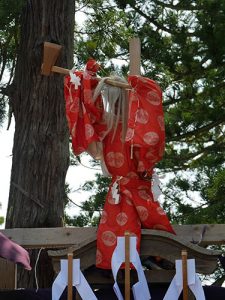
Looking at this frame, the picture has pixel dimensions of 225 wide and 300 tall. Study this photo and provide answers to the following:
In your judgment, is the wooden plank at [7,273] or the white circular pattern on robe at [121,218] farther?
the wooden plank at [7,273]

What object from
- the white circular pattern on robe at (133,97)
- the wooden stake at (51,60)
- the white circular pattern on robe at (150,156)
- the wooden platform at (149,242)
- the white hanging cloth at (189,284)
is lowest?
the white hanging cloth at (189,284)

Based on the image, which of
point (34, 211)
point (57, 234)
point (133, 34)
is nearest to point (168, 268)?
point (57, 234)

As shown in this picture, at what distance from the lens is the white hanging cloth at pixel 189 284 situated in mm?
2361

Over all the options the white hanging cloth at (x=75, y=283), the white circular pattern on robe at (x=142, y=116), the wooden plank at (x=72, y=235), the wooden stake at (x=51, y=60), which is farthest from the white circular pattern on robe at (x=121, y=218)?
the wooden stake at (x=51, y=60)

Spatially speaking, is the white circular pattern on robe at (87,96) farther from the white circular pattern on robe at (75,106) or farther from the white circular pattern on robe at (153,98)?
the white circular pattern on robe at (153,98)

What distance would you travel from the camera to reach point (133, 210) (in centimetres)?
254

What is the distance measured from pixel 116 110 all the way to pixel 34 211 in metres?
0.76

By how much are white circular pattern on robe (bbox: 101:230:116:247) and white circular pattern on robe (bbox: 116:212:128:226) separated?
0.16 feet

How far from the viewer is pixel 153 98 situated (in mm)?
2600

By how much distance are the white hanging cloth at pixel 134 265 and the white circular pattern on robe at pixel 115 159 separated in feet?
1.06

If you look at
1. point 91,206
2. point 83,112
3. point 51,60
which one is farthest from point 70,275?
point 91,206

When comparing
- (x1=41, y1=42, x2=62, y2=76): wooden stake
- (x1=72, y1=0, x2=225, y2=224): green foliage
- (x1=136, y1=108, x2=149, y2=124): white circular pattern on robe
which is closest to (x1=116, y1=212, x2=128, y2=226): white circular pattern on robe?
(x1=136, y1=108, x2=149, y2=124): white circular pattern on robe

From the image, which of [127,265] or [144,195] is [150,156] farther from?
[127,265]

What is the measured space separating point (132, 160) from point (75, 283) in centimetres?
50
